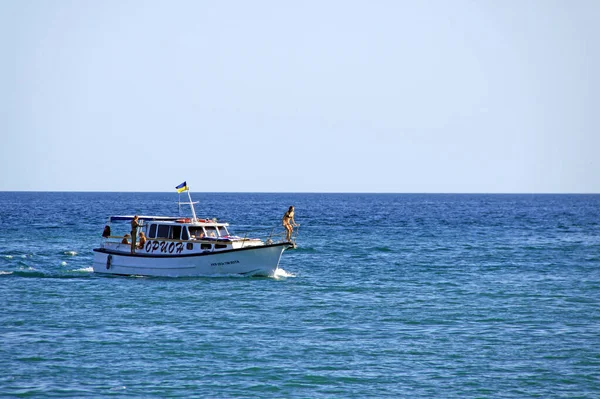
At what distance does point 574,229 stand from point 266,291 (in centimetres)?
6068

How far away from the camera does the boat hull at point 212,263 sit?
37844 millimetres

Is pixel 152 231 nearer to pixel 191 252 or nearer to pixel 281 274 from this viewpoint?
pixel 191 252

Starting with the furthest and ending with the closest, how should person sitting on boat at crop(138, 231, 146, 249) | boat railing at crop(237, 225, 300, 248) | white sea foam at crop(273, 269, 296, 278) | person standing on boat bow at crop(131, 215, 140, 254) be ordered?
white sea foam at crop(273, 269, 296, 278) → person sitting on boat at crop(138, 231, 146, 249) → person standing on boat bow at crop(131, 215, 140, 254) → boat railing at crop(237, 225, 300, 248)

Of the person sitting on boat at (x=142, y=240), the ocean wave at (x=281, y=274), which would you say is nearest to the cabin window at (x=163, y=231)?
the person sitting on boat at (x=142, y=240)

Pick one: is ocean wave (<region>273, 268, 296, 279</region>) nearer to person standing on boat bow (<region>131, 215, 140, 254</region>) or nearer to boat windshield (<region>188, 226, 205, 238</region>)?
boat windshield (<region>188, 226, 205, 238</region>)

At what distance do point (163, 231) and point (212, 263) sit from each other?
10.1ft

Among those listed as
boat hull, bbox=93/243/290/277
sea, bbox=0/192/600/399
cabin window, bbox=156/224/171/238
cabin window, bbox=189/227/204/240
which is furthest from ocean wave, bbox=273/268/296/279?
cabin window, bbox=156/224/171/238

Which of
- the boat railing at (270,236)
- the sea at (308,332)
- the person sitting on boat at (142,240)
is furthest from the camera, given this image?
the person sitting on boat at (142,240)

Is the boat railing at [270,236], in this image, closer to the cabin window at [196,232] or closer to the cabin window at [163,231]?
the cabin window at [196,232]

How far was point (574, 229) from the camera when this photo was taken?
87062 mm

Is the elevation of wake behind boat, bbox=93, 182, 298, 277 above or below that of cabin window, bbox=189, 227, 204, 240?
below

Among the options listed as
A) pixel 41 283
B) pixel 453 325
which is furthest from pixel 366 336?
pixel 41 283

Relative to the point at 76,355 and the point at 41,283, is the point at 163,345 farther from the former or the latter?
the point at 41,283

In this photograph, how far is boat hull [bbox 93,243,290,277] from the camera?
37844 mm
